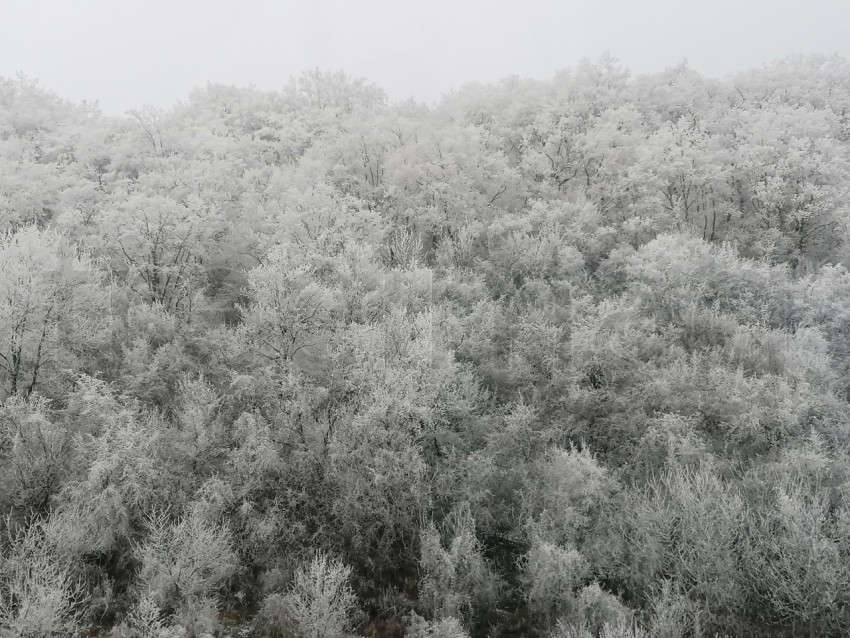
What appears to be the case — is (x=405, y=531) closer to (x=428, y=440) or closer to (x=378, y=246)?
(x=428, y=440)

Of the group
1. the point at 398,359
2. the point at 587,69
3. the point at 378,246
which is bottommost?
the point at 398,359

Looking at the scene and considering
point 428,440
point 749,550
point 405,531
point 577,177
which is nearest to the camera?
point 749,550

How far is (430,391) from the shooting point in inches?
699

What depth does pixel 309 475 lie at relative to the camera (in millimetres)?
18109

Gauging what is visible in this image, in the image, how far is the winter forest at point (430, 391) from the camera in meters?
15.2

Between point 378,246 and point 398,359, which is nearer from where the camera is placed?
point 398,359

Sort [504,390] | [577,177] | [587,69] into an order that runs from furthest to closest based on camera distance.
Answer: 1. [587,69]
2. [577,177]
3. [504,390]

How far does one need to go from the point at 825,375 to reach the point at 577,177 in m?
17.7

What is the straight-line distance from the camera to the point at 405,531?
58.7 feet

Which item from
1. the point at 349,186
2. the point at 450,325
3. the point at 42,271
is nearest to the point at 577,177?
the point at 349,186

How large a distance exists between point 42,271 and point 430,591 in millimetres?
17198

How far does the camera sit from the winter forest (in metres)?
15.2

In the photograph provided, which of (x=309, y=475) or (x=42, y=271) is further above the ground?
(x=42, y=271)

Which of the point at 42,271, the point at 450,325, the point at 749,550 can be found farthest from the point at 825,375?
the point at 42,271
